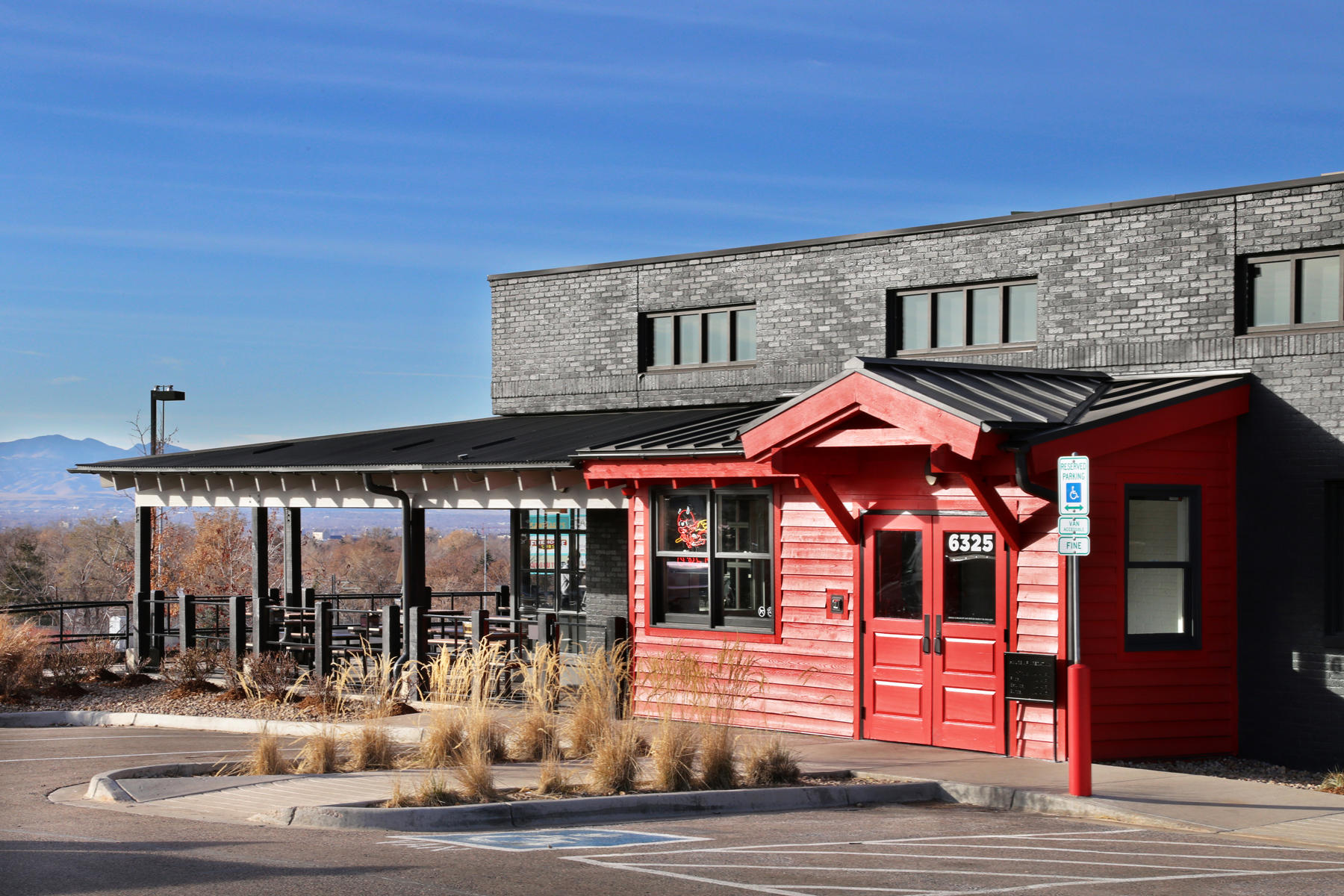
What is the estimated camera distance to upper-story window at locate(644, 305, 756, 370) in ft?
64.0

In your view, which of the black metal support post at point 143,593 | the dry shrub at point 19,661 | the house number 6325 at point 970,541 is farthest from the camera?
the black metal support post at point 143,593

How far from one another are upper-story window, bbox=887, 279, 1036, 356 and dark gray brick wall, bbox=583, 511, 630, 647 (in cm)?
437

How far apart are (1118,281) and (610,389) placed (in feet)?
26.0

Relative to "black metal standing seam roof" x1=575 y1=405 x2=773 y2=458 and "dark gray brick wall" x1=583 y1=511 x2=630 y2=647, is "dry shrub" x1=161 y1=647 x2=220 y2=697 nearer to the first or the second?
"dark gray brick wall" x1=583 y1=511 x2=630 y2=647

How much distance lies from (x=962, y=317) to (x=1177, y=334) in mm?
2874

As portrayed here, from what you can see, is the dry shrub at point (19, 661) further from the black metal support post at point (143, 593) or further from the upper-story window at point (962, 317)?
the upper-story window at point (962, 317)

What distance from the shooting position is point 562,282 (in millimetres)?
21469

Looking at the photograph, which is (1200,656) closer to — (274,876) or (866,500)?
(866,500)

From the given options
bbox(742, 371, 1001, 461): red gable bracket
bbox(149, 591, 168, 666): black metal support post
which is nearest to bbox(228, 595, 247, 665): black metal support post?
bbox(149, 591, 168, 666): black metal support post

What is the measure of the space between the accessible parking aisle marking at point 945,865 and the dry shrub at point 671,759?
194 centimetres

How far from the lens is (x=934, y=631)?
1376cm

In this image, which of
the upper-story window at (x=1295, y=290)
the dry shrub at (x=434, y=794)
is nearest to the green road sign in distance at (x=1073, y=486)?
the upper-story window at (x=1295, y=290)

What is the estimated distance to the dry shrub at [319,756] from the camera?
1193cm

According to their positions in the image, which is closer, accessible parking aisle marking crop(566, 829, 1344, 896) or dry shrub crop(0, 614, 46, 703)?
accessible parking aisle marking crop(566, 829, 1344, 896)
